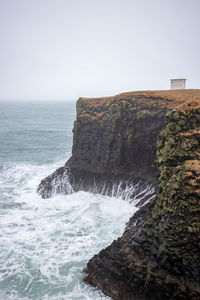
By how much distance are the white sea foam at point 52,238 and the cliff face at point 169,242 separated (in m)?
1.56

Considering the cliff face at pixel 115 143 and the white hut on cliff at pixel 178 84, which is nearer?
the cliff face at pixel 115 143

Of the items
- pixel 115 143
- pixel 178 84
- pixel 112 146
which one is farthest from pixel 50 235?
pixel 178 84

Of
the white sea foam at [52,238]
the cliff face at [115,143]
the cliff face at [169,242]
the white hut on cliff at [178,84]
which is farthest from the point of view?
the white hut on cliff at [178,84]

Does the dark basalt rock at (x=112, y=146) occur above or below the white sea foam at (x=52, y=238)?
above

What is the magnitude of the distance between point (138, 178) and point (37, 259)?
1275 cm

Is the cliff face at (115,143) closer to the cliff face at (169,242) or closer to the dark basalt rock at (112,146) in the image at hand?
the dark basalt rock at (112,146)

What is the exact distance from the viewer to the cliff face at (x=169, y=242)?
11.0 m

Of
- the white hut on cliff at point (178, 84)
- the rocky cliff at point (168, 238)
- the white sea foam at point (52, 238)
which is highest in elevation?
the white hut on cliff at point (178, 84)

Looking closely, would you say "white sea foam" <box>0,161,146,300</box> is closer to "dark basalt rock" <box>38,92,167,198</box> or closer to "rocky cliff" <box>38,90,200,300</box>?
"rocky cliff" <box>38,90,200,300</box>

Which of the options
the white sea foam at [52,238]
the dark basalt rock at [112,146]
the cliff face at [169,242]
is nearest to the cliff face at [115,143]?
the dark basalt rock at [112,146]

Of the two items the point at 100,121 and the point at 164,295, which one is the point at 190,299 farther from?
the point at 100,121

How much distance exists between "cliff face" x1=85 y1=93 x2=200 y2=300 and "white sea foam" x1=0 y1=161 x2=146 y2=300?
1565 millimetres

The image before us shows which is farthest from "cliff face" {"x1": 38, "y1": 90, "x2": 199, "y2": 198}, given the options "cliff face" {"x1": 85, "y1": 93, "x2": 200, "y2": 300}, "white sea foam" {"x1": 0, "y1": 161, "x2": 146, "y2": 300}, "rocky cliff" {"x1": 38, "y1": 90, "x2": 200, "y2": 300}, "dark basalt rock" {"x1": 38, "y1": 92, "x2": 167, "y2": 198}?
"cliff face" {"x1": 85, "y1": 93, "x2": 200, "y2": 300}

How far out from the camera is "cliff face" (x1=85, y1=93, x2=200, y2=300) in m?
11.0
